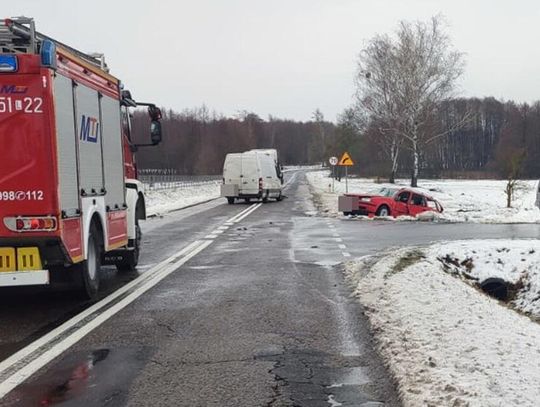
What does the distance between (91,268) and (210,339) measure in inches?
107

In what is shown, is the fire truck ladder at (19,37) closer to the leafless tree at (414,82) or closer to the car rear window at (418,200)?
the car rear window at (418,200)

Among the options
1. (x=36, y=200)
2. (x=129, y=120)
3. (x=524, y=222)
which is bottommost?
(x=524, y=222)

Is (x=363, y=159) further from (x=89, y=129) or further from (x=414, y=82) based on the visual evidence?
(x=89, y=129)

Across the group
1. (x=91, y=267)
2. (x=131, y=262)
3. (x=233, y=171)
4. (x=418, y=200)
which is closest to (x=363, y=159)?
(x=233, y=171)

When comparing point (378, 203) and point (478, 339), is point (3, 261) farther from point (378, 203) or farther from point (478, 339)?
point (378, 203)

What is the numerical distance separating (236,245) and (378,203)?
10229 millimetres

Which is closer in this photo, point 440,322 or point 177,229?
point 440,322

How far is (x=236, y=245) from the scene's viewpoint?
47.8ft

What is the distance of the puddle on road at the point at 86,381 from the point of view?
4469mm

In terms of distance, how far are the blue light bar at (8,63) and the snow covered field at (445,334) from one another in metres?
4.60

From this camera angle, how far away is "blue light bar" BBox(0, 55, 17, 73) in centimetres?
653

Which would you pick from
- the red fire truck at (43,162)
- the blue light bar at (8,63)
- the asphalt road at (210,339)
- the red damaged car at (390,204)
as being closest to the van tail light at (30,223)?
the red fire truck at (43,162)

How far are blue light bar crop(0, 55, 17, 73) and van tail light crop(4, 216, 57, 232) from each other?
5.05 ft

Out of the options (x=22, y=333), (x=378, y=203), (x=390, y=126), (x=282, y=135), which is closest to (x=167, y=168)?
(x=282, y=135)
